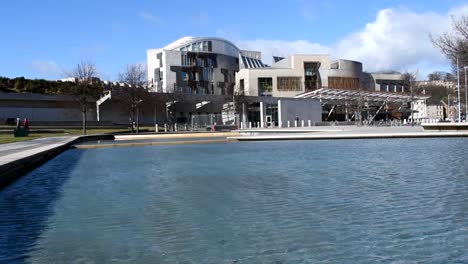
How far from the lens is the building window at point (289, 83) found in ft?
285

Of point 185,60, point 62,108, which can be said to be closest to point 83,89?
point 62,108

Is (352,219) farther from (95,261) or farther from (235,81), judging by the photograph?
(235,81)

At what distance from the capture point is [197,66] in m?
91.6

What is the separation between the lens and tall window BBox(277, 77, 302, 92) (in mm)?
86875

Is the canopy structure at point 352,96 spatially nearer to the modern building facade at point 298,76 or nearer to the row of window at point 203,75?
the modern building facade at point 298,76

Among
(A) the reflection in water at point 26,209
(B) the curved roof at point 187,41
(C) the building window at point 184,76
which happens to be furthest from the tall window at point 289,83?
(A) the reflection in water at point 26,209

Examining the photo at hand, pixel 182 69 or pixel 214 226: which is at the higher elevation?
pixel 182 69

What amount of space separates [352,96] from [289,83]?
815 inches

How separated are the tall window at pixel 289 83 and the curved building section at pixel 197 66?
893cm

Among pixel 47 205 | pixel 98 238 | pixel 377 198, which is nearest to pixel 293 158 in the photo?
pixel 377 198

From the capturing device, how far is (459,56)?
92.0ft

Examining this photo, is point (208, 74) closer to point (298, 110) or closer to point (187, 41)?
point (187, 41)

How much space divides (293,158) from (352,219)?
9437 mm

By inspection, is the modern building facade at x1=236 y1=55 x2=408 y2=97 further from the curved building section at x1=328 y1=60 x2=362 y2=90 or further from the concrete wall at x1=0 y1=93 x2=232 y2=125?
the concrete wall at x1=0 y1=93 x2=232 y2=125
